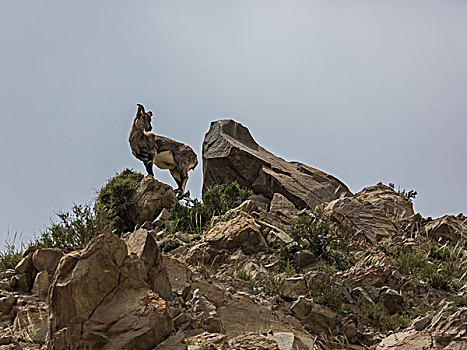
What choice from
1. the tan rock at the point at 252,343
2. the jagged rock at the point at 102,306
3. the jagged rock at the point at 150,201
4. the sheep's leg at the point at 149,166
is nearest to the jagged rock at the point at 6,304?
the jagged rock at the point at 102,306

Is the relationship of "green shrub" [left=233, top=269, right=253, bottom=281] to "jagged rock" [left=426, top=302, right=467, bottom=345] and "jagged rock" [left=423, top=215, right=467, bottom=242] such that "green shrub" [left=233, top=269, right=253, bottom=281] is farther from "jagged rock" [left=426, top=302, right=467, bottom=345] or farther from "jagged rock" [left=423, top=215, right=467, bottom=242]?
"jagged rock" [left=423, top=215, right=467, bottom=242]

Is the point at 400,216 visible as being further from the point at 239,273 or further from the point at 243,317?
the point at 243,317

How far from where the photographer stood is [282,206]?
15523 mm

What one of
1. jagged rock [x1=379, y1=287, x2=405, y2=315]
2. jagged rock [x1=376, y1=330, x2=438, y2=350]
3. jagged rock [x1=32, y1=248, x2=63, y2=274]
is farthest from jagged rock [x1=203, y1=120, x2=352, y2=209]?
jagged rock [x1=32, y1=248, x2=63, y2=274]

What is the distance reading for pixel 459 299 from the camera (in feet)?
27.5

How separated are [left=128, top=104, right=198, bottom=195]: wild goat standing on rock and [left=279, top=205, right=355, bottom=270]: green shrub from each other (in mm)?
5288

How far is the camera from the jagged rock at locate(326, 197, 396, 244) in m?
14.9

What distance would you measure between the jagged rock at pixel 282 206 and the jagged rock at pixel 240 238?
2.56 meters

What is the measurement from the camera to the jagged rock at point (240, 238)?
12.1 meters

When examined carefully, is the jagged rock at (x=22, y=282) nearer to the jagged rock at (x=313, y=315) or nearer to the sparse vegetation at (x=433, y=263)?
the jagged rock at (x=313, y=315)

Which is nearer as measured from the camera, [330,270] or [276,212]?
[330,270]

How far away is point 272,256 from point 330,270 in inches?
49.5

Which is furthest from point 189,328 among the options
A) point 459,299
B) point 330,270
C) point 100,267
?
point 330,270

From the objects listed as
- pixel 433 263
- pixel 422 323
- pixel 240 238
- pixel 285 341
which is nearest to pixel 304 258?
pixel 240 238
